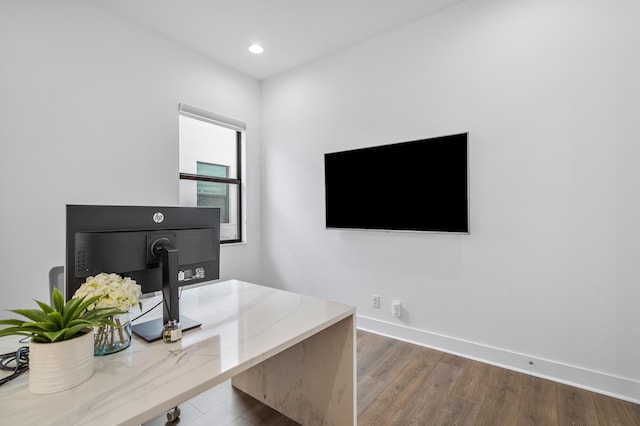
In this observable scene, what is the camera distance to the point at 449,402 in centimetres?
199

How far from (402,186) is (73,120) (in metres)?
2.93

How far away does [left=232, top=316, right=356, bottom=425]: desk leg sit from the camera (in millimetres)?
1549

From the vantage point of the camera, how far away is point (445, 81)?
2721mm

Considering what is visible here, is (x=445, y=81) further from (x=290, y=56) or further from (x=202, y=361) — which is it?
(x=202, y=361)

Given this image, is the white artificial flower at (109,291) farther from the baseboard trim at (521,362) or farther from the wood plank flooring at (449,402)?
the baseboard trim at (521,362)

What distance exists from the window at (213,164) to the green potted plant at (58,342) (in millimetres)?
2666

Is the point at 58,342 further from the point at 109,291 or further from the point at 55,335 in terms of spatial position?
the point at 109,291

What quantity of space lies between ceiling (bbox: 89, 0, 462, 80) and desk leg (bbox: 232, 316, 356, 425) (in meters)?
2.68

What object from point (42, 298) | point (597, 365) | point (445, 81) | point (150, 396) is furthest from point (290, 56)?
point (597, 365)

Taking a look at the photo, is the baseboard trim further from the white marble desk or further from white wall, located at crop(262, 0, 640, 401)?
the white marble desk

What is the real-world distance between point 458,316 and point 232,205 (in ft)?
9.48

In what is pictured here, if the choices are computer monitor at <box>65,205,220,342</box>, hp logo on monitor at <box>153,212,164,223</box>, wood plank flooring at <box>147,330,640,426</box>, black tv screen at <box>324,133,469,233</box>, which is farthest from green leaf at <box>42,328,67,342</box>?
black tv screen at <box>324,133,469,233</box>

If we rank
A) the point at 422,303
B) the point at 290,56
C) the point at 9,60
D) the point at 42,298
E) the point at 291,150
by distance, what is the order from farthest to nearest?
1. the point at 291,150
2. the point at 290,56
3. the point at 422,303
4. the point at 42,298
5. the point at 9,60

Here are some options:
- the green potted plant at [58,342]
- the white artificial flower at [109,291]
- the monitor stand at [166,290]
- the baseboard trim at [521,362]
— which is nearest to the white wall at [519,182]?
the baseboard trim at [521,362]
